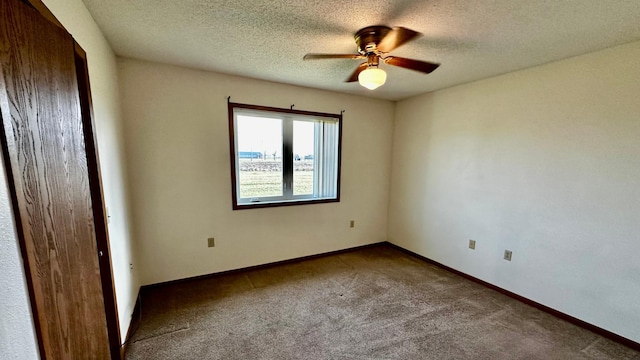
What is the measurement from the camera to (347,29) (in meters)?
1.73

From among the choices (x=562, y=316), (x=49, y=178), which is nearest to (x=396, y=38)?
(x=49, y=178)

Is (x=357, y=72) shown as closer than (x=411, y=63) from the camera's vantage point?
No

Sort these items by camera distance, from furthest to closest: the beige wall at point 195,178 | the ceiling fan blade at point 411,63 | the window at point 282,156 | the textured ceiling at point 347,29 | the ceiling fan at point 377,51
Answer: the window at point 282,156, the beige wall at point 195,178, the ceiling fan blade at point 411,63, the ceiling fan at point 377,51, the textured ceiling at point 347,29

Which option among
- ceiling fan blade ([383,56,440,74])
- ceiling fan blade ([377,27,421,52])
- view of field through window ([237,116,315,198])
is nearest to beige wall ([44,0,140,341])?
view of field through window ([237,116,315,198])

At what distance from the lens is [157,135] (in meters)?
2.51

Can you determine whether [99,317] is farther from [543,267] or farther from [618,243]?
[618,243]

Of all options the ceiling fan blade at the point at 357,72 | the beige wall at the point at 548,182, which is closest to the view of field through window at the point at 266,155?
the ceiling fan blade at the point at 357,72

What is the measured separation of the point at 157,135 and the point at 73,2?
1308mm

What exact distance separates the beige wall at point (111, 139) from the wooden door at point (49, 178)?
17.5 inches

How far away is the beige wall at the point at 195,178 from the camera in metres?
2.46

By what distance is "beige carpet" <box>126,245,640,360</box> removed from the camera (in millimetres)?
1843

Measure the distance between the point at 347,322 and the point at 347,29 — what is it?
7.68 feet

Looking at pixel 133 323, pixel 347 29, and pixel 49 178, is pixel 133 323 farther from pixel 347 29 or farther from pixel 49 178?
pixel 347 29

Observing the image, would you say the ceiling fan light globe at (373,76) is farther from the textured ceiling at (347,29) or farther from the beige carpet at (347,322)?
the beige carpet at (347,322)
